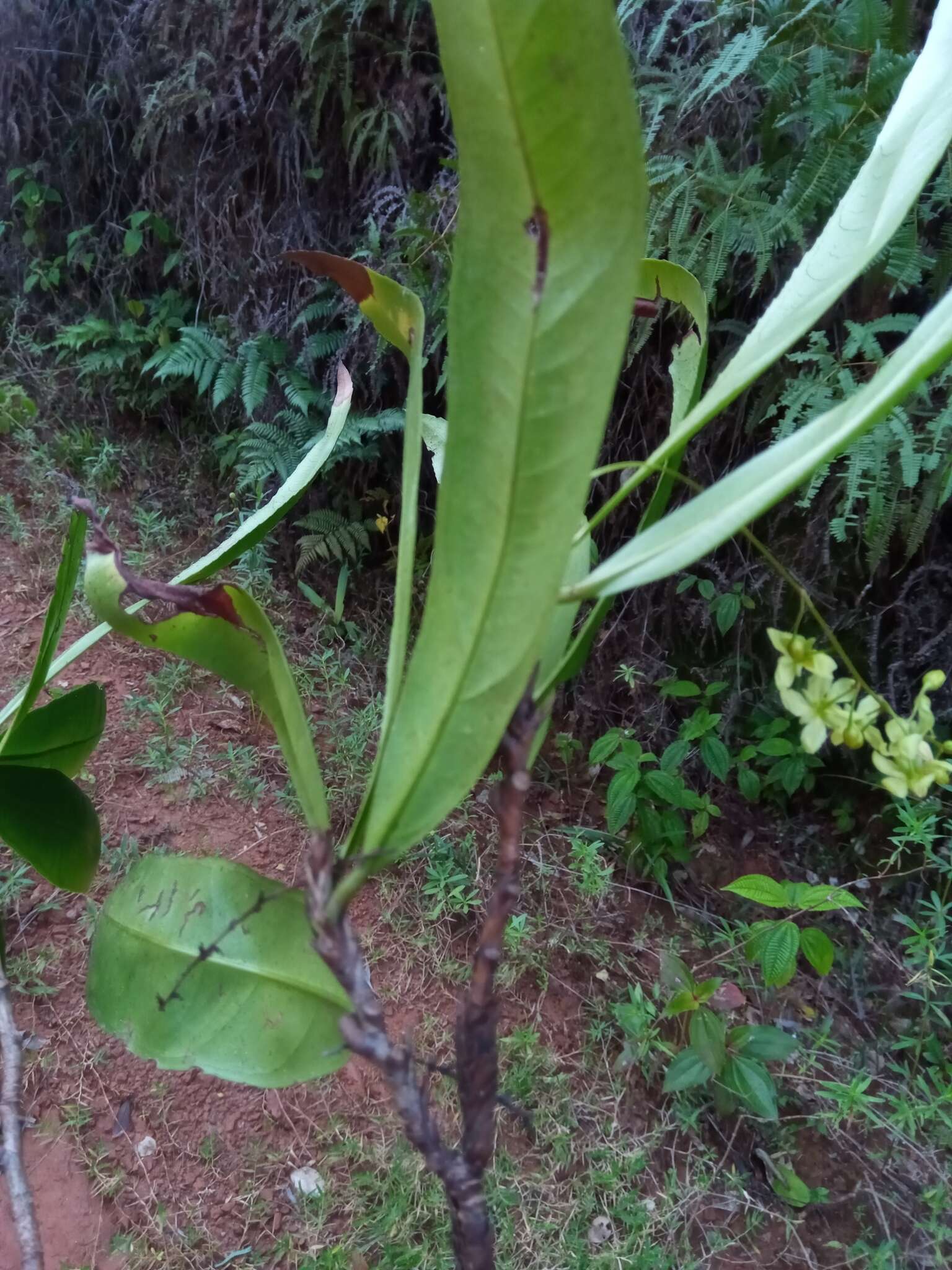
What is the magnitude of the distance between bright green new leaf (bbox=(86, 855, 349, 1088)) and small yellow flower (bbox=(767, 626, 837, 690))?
280 mm

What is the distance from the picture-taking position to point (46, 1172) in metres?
1.00

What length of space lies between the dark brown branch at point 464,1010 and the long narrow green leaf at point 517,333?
25 mm

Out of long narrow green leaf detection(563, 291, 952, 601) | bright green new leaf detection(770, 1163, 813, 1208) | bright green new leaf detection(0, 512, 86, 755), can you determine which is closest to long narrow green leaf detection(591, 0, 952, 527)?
long narrow green leaf detection(563, 291, 952, 601)

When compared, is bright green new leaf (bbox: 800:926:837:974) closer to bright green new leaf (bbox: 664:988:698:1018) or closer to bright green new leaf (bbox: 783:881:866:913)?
bright green new leaf (bbox: 783:881:866:913)

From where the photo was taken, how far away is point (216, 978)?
0.43m

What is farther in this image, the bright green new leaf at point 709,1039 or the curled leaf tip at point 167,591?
the bright green new leaf at point 709,1039

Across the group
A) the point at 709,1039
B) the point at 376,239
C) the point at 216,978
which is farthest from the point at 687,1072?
the point at 376,239

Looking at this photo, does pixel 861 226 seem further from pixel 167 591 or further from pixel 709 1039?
pixel 709 1039

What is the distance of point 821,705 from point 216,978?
0.36 meters

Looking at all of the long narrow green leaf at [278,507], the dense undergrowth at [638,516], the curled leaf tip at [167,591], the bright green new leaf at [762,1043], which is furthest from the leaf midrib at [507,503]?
the bright green new leaf at [762,1043]

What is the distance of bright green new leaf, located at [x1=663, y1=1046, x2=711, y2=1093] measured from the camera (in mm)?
1004

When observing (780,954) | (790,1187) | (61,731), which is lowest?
(790,1187)

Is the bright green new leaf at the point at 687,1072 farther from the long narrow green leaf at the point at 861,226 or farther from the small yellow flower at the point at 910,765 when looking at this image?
the long narrow green leaf at the point at 861,226

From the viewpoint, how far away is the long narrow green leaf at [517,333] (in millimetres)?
245
